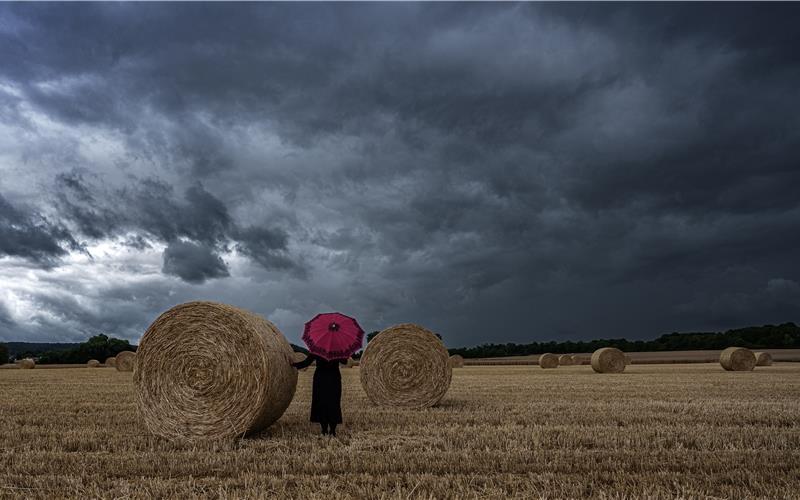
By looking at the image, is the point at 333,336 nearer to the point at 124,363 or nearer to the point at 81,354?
the point at 124,363

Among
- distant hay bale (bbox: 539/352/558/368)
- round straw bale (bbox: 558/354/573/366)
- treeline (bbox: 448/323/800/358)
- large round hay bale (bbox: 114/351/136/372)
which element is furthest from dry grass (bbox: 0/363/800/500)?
treeline (bbox: 448/323/800/358)

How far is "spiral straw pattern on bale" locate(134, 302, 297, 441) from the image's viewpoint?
28.1 feet

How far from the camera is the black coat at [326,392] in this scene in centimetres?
867

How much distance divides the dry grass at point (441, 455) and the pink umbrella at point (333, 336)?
1.05 m

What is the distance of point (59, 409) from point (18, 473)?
608cm

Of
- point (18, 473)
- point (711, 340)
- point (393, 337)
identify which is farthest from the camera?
point (711, 340)

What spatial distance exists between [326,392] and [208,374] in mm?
1561

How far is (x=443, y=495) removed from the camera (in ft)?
17.5

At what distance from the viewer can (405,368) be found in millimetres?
13469

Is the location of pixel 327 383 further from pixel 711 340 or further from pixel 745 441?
pixel 711 340

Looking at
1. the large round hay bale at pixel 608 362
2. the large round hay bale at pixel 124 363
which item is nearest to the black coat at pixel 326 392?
the large round hay bale at pixel 608 362

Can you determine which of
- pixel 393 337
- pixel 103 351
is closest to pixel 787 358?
pixel 393 337

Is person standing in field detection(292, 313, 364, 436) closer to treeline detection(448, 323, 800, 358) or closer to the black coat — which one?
the black coat

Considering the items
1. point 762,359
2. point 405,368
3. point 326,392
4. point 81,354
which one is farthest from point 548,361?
point 81,354
